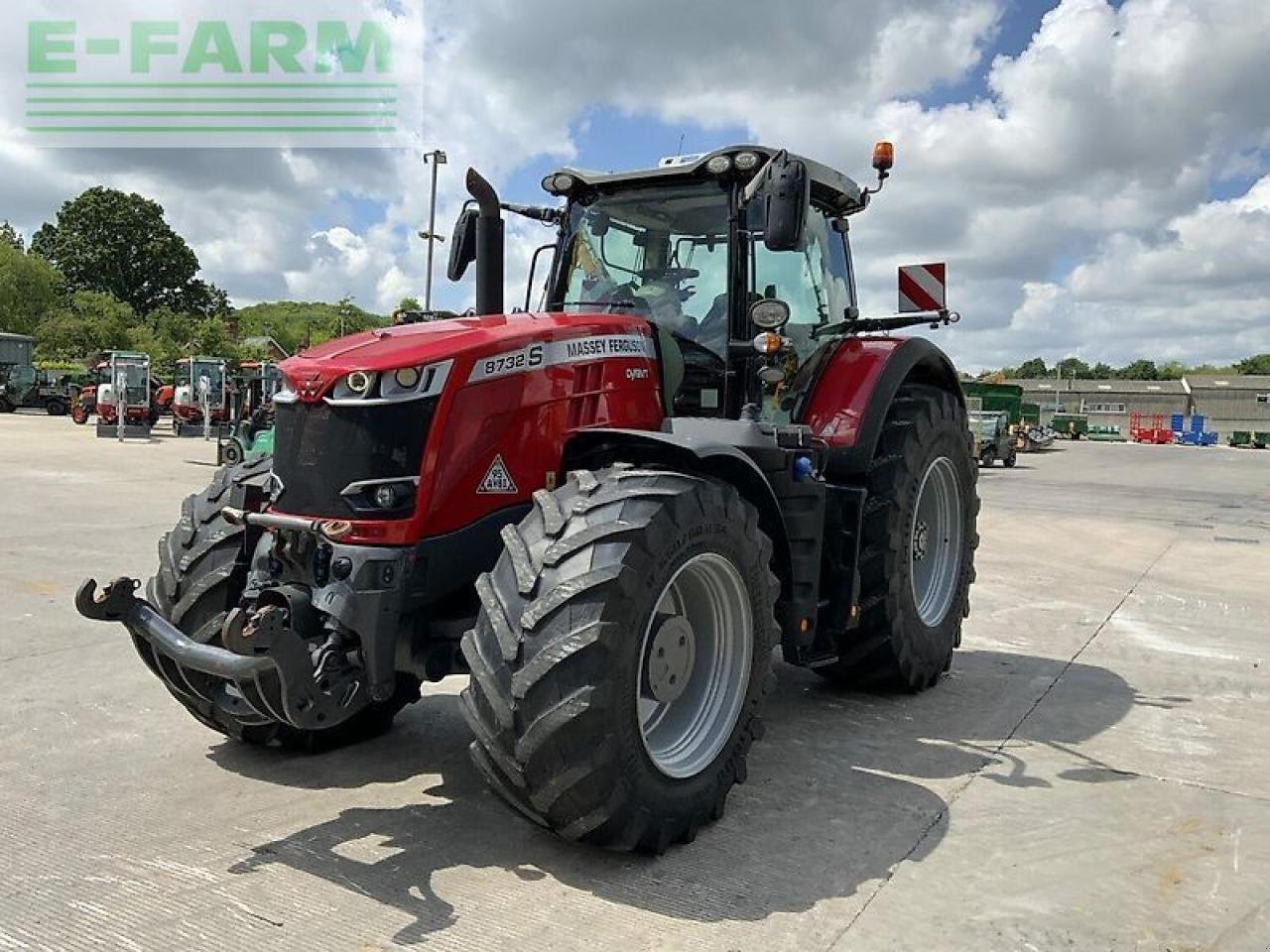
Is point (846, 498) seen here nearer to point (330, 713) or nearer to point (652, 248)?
point (652, 248)

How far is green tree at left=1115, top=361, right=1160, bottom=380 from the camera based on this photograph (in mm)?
117500

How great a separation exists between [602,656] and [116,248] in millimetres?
82578

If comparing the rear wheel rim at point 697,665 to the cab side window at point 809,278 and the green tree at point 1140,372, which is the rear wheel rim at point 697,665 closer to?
the cab side window at point 809,278

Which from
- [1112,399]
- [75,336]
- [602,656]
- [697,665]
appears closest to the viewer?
[602,656]

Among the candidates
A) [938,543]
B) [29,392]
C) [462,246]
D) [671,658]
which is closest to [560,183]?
[462,246]

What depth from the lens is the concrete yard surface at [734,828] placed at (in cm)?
A: 296

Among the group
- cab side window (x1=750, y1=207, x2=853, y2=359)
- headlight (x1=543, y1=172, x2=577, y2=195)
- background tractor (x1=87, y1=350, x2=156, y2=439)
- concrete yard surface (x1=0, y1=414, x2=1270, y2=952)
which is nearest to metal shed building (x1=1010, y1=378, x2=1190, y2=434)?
background tractor (x1=87, y1=350, x2=156, y2=439)

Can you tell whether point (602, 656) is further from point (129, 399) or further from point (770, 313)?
point (129, 399)

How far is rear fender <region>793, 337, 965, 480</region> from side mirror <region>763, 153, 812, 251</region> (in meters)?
1.20

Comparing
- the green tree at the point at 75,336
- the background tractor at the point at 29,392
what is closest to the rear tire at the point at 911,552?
the background tractor at the point at 29,392

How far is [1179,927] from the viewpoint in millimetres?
3066

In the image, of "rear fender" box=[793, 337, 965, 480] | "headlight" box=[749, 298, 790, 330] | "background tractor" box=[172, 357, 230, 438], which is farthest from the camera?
"background tractor" box=[172, 357, 230, 438]

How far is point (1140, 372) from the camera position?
120500 millimetres

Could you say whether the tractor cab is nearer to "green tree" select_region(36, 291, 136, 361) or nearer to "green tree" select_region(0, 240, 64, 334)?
"green tree" select_region(36, 291, 136, 361)
